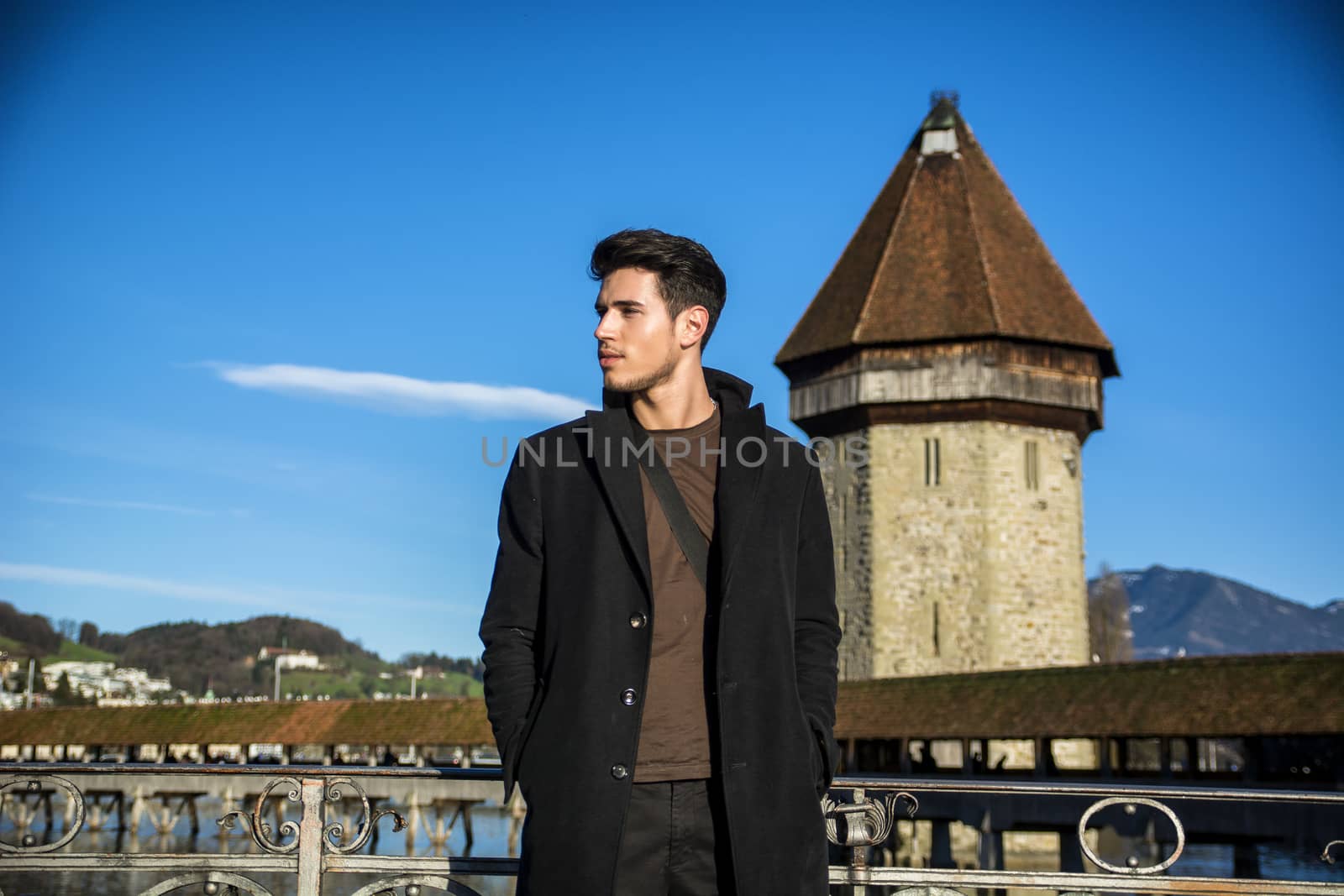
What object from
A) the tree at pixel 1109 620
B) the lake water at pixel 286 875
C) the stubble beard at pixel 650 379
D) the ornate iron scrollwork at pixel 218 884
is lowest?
the lake water at pixel 286 875

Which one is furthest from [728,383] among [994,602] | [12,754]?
[12,754]

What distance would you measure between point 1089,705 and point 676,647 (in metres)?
20.4

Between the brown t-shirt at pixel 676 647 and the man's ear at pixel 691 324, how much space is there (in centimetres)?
23

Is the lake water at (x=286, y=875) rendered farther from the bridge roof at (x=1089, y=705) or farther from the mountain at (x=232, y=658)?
the mountain at (x=232, y=658)

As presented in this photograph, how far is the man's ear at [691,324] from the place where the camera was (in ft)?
8.82

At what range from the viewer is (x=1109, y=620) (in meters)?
50.0

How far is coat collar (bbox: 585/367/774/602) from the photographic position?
98.4 inches

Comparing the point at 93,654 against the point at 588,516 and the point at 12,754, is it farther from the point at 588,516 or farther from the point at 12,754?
the point at 588,516

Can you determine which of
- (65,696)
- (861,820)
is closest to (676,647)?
(861,820)

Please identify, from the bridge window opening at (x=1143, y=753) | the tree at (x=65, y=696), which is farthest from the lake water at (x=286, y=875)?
the tree at (x=65, y=696)

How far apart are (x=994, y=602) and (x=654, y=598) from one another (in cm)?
2629

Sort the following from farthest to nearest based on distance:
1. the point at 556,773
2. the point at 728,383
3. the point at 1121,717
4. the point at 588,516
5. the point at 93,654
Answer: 1. the point at 93,654
2. the point at 1121,717
3. the point at 728,383
4. the point at 588,516
5. the point at 556,773

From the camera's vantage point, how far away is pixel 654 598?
98.0 inches

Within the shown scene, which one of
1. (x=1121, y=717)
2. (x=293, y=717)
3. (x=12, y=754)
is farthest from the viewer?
(x=12, y=754)
